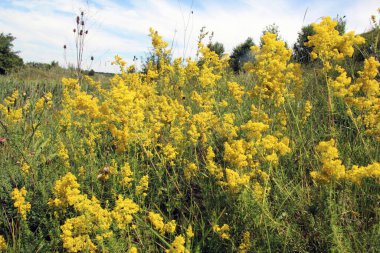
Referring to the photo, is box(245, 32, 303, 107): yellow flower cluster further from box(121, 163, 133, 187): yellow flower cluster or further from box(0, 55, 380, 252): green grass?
box(121, 163, 133, 187): yellow flower cluster

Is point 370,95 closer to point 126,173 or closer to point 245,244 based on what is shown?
point 245,244

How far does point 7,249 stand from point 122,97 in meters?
1.08

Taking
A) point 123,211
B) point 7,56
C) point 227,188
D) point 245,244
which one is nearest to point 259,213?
point 245,244

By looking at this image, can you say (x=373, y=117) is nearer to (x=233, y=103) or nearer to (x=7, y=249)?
(x=233, y=103)

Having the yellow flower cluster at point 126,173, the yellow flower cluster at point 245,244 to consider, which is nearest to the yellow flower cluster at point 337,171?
the yellow flower cluster at point 245,244

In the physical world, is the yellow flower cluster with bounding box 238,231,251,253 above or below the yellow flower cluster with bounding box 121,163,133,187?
below

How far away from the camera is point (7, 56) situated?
22766mm

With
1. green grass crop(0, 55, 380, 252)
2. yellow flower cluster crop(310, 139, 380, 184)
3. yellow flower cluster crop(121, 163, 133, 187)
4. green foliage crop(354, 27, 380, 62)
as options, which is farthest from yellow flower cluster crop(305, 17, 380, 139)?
yellow flower cluster crop(121, 163, 133, 187)

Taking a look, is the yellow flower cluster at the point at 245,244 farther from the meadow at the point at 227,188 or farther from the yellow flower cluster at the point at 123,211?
the yellow flower cluster at the point at 123,211

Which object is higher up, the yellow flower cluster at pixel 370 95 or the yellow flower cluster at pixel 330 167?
the yellow flower cluster at pixel 370 95

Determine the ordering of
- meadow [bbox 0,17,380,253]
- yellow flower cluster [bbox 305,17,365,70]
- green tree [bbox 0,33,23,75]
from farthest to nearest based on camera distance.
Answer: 1. green tree [bbox 0,33,23,75]
2. yellow flower cluster [bbox 305,17,365,70]
3. meadow [bbox 0,17,380,253]

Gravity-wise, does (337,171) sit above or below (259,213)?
above

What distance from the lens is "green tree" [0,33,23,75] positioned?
22.2 m

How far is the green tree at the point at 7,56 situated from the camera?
72.9 feet
